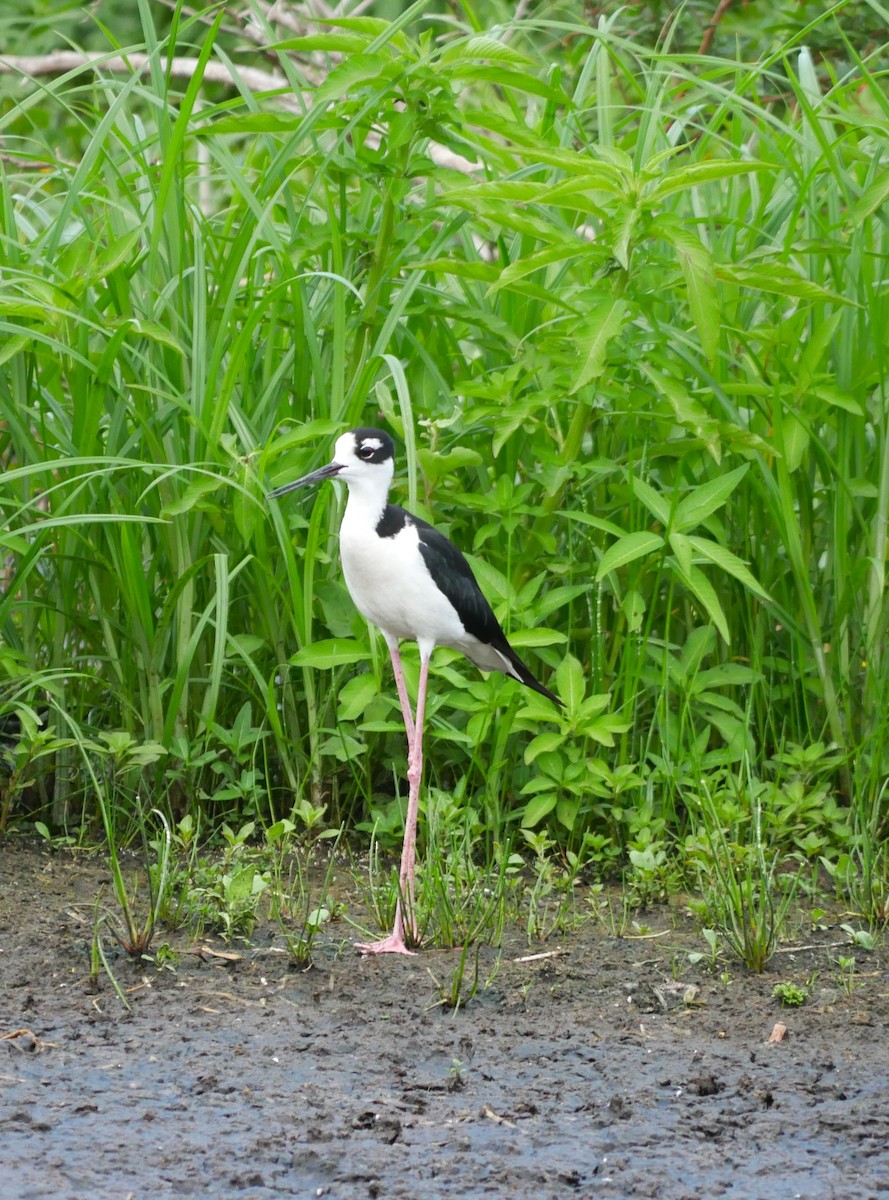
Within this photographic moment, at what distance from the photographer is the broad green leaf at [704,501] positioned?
384cm

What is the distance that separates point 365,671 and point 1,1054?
1.74 m

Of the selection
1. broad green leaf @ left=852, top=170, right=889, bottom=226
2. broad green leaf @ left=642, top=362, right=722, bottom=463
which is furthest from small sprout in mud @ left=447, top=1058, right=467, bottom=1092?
broad green leaf @ left=852, top=170, right=889, bottom=226

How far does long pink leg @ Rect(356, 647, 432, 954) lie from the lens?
132 inches

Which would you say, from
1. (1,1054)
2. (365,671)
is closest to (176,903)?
(1,1054)

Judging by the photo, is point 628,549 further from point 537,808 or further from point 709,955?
point 709,955

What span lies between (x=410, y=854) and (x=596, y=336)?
1336 millimetres

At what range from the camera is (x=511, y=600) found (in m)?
4.01

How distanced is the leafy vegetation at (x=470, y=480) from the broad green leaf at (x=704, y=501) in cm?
1

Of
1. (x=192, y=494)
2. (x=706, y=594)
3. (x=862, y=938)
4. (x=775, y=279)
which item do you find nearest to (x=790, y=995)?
(x=862, y=938)

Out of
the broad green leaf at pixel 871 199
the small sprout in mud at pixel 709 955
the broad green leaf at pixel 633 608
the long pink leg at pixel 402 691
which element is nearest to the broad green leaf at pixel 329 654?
the long pink leg at pixel 402 691

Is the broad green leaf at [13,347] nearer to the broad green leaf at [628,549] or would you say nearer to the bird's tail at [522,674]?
the bird's tail at [522,674]

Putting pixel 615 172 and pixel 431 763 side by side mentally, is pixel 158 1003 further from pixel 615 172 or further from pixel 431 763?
pixel 615 172

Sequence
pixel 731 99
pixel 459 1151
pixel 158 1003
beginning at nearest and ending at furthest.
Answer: pixel 459 1151
pixel 158 1003
pixel 731 99

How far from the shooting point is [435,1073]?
2779 millimetres
